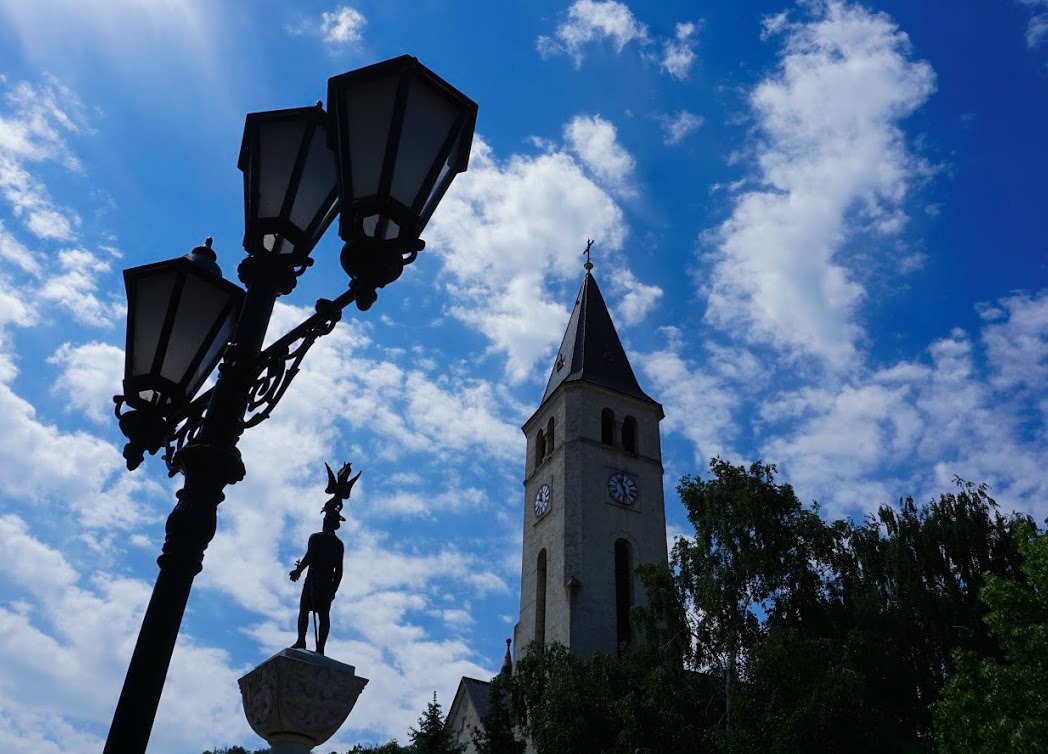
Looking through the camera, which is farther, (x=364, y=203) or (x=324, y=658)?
(x=324, y=658)

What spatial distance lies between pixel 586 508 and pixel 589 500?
0.46 meters

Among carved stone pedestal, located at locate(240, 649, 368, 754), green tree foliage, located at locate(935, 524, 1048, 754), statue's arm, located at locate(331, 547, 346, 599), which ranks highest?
green tree foliage, located at locate(935, 524, 1048, 754)

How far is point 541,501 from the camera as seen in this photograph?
38.0 metres

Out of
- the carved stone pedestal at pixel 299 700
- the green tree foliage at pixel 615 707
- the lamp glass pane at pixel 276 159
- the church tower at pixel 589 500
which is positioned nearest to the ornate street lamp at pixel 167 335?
the lamp glass pane at pixel 276 159

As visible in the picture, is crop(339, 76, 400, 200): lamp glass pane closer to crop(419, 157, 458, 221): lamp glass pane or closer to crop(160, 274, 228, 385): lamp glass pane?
crop(419, 157, 458, 221): lamp glass pane

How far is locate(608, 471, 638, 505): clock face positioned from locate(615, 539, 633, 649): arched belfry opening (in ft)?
6.12

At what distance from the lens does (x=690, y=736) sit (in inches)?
826

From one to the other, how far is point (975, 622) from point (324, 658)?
2403cm

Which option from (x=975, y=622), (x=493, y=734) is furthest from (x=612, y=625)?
(x=975, y=622)

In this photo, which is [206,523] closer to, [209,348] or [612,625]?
[209,348]

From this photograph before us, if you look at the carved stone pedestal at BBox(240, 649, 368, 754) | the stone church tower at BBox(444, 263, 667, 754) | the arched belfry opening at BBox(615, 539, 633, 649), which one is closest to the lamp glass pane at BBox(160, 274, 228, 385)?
the carved stone pedestal at BBox(240, 649, 368, 754)

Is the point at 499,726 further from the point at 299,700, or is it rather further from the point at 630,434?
the point at 299,700

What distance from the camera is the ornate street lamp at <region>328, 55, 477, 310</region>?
4020mm

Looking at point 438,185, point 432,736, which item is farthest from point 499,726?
point 438,185
